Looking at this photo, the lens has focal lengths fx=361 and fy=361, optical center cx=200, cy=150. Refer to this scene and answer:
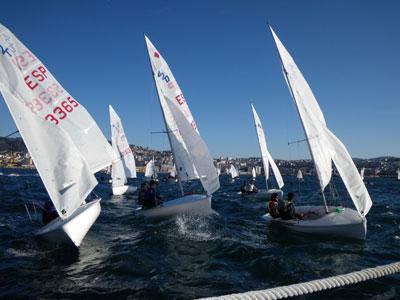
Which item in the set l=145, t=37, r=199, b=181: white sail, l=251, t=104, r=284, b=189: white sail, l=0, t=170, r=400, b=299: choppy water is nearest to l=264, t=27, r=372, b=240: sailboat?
l=0, t=170, r=400, b=299: choppy water

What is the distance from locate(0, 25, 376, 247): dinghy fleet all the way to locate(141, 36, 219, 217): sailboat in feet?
0.14

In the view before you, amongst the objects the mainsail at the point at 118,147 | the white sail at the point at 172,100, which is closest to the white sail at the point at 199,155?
the white sail at the point at 172,100

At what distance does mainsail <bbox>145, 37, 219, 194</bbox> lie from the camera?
52.9 ft

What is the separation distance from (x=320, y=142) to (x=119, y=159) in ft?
64.6

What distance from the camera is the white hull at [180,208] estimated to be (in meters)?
14.2

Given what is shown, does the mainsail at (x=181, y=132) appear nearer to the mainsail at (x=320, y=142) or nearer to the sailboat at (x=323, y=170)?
the sailboat at (x=323, y=170)

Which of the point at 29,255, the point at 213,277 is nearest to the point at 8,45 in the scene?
the point at 29,255

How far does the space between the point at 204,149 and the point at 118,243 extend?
6.70 meters

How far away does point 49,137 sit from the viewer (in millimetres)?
9625

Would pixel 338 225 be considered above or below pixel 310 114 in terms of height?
below

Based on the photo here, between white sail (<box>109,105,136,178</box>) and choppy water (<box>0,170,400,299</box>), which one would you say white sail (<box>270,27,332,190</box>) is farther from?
white sail (<box>109,105,136,178</box>)

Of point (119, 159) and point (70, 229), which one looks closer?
point (70, 229)

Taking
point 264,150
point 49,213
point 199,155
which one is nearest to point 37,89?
point 49,213

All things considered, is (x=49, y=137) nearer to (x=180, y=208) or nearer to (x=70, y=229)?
(x=70, y=229)
